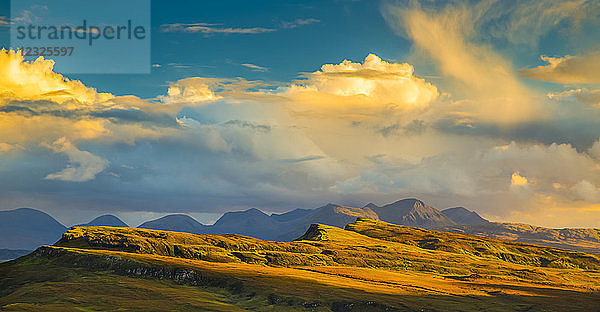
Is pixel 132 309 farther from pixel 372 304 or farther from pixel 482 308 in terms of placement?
pixel 482 308

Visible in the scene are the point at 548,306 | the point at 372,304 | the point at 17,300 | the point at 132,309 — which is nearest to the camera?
the point at 132,309

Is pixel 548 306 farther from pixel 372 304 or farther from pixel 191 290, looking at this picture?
pixel 191 290

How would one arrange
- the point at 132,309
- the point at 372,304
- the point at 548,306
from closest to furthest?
the point at 132,309, the point at 372,304, the point at 548,306

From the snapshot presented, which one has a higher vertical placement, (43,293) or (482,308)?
(43,293)

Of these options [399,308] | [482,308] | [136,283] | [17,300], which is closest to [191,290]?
[136,283]

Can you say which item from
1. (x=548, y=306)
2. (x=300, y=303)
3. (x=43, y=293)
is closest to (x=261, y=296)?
(x=300, y=303)

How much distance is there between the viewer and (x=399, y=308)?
172 metres

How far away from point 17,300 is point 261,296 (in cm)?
7908

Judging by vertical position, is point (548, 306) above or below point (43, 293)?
below

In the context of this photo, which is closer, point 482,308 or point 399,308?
point 399,308

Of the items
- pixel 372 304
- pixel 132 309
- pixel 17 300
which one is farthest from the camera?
pixel 372 304

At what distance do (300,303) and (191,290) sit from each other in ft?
152

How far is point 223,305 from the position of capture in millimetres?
169875

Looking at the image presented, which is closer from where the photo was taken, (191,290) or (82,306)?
(82,306)
